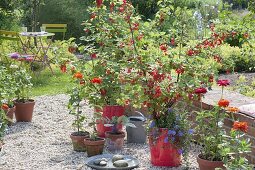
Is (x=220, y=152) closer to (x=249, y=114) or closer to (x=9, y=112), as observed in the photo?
(x=249, y=114)

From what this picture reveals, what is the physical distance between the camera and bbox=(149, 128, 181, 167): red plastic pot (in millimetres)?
5129

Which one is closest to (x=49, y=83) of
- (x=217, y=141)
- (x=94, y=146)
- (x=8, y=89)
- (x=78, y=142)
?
(x=8, y=89)

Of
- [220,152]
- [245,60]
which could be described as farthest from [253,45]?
[220,152]

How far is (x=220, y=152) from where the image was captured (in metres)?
4.36

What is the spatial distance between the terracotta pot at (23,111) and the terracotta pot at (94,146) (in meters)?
1.65

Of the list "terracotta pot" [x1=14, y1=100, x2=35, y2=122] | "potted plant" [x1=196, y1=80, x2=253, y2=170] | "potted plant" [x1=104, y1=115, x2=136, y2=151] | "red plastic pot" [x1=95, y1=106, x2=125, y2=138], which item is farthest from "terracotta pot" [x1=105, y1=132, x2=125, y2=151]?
"terracotta pot" [x1=14, y1=100, x2=35, y2=122]

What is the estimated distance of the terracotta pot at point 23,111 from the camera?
6887 mm

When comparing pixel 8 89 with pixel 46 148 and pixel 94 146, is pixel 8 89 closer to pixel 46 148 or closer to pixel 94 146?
pixel 46 148

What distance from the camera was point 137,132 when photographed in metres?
5.95

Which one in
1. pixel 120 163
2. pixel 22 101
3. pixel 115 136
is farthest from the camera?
pixel 22 101

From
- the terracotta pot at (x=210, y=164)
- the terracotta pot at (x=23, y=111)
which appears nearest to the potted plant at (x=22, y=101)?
the terracotta pot at (x=23, y=111)

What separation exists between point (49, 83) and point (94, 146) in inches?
181

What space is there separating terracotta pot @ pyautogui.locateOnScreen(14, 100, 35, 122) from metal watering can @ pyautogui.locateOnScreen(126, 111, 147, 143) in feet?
4.99

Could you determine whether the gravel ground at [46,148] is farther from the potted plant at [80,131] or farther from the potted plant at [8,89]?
the potted plant at [8,89]
